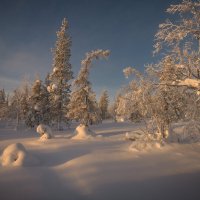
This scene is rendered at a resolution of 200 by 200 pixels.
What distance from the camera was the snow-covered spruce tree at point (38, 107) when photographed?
1475 inches

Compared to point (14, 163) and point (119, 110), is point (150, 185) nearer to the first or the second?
point (14, 163)

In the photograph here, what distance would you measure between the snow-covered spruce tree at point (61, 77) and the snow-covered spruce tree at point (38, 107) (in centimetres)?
218

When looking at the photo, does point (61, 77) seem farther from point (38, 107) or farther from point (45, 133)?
point (45, 133)

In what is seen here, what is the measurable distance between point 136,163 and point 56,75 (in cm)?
2815

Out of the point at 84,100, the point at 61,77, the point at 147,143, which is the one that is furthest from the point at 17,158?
the point at 61,77

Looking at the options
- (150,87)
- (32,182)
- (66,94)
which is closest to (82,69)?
(66,94)

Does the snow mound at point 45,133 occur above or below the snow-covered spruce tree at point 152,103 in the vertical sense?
below

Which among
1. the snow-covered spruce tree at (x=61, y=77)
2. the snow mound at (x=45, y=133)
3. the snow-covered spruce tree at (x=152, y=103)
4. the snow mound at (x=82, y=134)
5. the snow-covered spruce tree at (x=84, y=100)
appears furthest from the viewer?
the snow-covered spruce tree at (x=61, y=77)

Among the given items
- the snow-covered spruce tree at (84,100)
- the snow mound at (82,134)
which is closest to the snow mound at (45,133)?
the snow mound at (82,134)

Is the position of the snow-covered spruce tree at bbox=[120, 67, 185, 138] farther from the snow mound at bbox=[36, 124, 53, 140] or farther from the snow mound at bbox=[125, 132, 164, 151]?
the snow mound at bbox=[36, 124, 53, 140]

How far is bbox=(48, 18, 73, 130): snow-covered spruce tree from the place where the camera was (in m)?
35.2

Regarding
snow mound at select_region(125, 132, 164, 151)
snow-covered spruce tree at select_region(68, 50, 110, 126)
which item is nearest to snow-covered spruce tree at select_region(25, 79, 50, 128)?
snow-covered spruce tree at select_region(68, 50, 110, 126)

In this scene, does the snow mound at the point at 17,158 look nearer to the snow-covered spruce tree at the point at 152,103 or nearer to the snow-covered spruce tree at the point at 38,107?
the snow-covered spruce tree at the point at 152,103

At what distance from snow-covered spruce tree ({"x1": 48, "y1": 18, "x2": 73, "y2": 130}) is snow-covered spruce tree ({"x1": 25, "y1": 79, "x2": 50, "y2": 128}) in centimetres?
218
